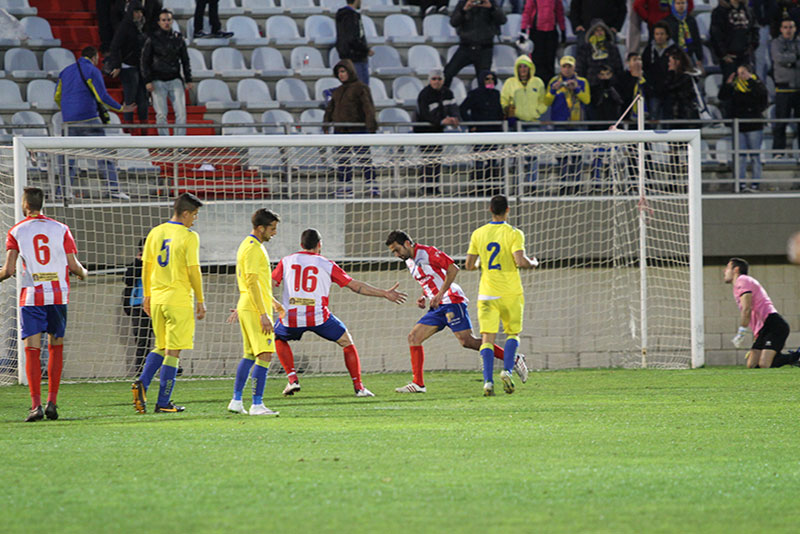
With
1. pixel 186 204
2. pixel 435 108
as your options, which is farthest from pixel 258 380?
pixel 435 108

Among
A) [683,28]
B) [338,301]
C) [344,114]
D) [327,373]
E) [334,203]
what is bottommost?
[327,373]

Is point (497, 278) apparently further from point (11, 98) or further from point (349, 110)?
point (11, 98)

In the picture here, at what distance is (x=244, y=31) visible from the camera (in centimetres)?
1795

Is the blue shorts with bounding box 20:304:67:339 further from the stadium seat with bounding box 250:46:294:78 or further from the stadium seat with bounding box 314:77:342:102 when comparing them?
the stadium seat with bounding box 250:46:294:78

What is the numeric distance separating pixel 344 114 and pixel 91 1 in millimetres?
6378

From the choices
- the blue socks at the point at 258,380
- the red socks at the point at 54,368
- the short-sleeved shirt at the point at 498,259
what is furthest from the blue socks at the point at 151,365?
the short-sleeved shirt at the point at 498,259

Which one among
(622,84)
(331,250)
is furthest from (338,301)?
(622,84)

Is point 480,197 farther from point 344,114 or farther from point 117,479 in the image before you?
point 117,479

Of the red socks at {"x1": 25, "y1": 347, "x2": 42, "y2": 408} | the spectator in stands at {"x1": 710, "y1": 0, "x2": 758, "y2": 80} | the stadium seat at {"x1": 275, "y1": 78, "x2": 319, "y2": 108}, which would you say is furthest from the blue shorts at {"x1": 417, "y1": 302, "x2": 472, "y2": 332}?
the spectator in stands at {"x1": 710, "y1": 0, "x2": 758, "y2": 80}

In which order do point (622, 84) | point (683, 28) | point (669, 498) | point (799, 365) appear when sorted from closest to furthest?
point (669, 498), point (799, 365), point (622, 84), point (683, 28)

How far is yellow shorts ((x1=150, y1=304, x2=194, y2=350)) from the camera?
26.7ft

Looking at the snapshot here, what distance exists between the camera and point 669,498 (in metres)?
4.74

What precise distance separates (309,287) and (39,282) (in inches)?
109

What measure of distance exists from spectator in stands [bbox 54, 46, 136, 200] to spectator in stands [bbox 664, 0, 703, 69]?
27.4ft
